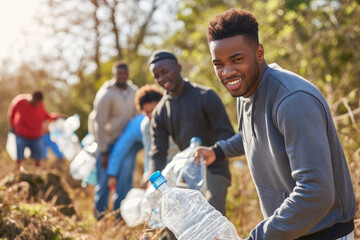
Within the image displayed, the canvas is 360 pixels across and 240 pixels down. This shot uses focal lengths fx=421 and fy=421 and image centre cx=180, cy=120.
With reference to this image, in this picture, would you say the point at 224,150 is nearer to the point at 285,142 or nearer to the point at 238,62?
the point at 238,62

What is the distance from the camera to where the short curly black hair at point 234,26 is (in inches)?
72.3

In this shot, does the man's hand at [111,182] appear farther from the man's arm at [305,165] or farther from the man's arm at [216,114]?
the man's arm at [305,165]

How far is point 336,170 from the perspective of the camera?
5.66ft

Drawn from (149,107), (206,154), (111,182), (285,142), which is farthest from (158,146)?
(111,182)

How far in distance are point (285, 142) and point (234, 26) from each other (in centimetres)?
57

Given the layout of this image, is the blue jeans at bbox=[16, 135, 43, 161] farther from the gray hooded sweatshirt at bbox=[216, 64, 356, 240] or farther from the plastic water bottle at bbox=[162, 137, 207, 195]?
the gray hooded sweatshirt at bbox=[216, 64, 356, 240]

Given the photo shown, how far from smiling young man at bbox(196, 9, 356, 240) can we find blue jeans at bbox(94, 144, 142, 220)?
12.3ft

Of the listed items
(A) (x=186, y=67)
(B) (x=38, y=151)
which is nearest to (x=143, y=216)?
(B) (x=38, y=151)

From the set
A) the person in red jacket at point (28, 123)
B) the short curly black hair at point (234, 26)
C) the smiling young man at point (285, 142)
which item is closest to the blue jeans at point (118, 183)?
the person in red jacket at point (28, 123)

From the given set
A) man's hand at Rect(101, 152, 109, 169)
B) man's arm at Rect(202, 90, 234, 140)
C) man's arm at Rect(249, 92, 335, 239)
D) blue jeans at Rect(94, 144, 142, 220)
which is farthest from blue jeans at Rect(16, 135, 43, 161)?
man's arm at Rect(249, 92, 335, 239)

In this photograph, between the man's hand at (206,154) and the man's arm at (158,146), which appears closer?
the man's hand at (206,154)

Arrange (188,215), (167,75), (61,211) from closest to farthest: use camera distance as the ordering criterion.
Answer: (188,215) < (167,75) < (61,211)

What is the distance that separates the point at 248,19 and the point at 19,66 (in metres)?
15.8

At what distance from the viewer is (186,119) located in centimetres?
334
